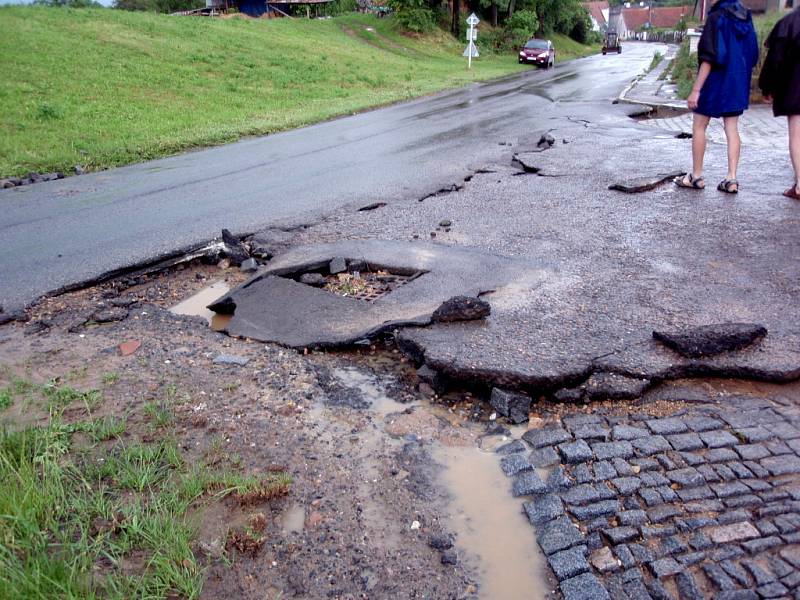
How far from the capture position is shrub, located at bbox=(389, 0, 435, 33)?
40.1 meters

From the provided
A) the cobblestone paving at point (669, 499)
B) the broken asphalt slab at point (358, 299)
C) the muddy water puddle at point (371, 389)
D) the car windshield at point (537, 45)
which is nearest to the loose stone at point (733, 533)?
the cobblestone paving at point (669, 499)

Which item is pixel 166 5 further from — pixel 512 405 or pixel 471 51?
pixel 512 405

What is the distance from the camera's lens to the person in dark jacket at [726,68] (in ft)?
20.7

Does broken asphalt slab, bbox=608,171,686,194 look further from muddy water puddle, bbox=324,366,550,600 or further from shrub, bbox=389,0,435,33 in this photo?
shrub, bbox=389,0,435,33

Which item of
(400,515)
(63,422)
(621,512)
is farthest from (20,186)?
(621,512)

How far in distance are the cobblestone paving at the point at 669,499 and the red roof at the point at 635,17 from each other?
406 feet

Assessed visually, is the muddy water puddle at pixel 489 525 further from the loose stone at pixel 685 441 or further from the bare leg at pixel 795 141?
the bare leg at pixel 795 141

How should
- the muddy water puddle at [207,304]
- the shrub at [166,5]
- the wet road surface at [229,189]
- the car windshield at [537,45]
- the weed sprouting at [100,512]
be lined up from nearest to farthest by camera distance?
1. the weed sprouting at [100,512]
2. the muddy water puddle at [207,304]
3. the wet road surface at [229,189]
4. the car windshield at [537,45]
5. the shrub at [166,5]

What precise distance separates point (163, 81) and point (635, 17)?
115 m

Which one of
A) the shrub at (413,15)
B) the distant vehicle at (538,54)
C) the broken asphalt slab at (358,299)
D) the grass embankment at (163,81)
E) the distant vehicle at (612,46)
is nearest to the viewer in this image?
the broken asphalt slab at (358,299)

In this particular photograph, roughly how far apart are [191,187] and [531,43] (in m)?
33.7

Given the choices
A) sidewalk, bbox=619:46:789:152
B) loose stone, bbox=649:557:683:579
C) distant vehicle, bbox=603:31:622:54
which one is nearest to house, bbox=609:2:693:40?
distant vehicle, bbox=603:31:622:54

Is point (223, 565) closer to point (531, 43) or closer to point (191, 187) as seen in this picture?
point (191, 187)

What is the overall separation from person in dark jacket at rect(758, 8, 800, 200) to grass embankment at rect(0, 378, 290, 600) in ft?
20.1
